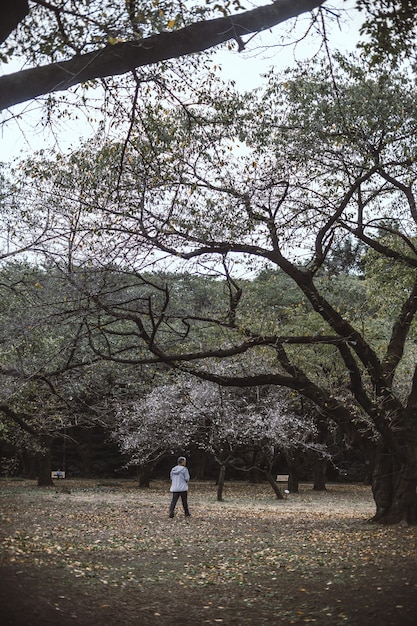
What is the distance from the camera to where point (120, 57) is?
594 cm

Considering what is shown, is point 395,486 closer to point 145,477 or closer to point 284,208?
point 284,208

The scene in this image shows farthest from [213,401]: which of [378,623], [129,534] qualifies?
[378,623]

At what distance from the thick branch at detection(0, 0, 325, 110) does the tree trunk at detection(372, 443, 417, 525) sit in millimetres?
10501

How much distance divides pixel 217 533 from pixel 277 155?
7638 millimetres

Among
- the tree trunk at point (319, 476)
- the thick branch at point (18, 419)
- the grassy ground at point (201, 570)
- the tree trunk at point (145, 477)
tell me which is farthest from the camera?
the tree trunk at point (319, 476)

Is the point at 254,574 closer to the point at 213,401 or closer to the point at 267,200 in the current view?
the point at 267,200

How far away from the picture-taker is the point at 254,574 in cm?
880

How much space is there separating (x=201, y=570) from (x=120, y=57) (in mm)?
6608

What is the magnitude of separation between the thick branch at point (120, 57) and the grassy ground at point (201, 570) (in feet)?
14.6

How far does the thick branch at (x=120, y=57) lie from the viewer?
5.87 metres

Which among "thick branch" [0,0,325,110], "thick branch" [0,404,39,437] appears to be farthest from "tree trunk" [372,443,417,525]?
"thick branch" [0,0,325,110]

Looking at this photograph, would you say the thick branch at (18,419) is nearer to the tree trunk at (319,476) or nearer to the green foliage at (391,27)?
the green foliage at (391,27)

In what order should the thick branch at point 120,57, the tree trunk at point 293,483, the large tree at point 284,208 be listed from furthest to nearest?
1. the tree trunk at point 293,483
2. the large tree at point 284,208
3. the thick branch at point 120,57

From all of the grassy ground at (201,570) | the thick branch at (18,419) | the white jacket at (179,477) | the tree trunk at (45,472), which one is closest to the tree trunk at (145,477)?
the tree trunk at (45,472)
